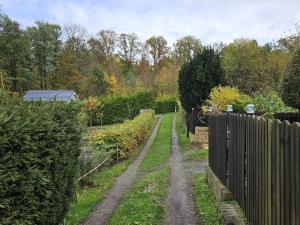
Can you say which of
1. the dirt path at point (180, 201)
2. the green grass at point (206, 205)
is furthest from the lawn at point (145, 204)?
the green grass at point (206, 205)

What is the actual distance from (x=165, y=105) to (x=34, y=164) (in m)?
65.8

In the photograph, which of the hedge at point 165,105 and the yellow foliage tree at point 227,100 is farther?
the hedge at point 165,105

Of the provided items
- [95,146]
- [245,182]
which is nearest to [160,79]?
[95,146]

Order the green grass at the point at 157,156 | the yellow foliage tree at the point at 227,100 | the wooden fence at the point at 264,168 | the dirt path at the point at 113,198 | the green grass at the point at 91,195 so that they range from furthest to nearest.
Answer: the yellow foliage tree at the point at 227,100 → the green grass at the point at 157,156 → the green grass at the point at 91,195 → the dirt path at the point at 113,198 → the wooden fence at the point at 264,168

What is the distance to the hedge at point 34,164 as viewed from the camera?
4605mm

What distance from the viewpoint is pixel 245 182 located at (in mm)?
6840

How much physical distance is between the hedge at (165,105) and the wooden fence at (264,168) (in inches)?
2420

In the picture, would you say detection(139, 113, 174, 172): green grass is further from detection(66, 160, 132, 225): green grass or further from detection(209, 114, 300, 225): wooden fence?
detection(209, 114, 300, 225): wooden fence

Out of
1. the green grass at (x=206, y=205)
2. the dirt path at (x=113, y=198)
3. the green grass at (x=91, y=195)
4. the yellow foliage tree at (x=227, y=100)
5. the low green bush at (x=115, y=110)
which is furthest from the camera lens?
the low green bush at (x=115, y=110)

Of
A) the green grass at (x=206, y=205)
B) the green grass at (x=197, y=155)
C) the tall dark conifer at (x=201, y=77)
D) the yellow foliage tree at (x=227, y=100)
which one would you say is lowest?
the green grass at (x=197, y=155)

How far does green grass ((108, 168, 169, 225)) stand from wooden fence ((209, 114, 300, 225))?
5.68 feet

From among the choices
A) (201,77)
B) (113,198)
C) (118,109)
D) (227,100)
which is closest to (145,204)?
(113,198)

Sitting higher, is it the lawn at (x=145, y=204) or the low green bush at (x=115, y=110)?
the low green bush at (x=115, y=110)

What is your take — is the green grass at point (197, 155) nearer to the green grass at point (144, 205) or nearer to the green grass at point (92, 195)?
the green grass at point (92, 195)
